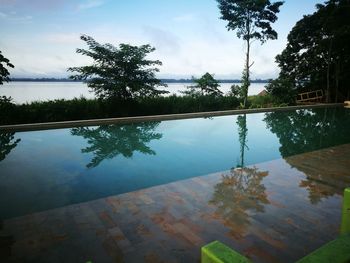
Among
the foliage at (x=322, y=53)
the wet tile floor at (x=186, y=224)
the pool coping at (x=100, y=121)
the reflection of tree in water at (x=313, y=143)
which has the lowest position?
the wet tile floor at (x=186, y=224)

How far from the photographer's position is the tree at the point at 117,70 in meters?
14.3

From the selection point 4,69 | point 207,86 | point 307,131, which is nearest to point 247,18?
point 207,86

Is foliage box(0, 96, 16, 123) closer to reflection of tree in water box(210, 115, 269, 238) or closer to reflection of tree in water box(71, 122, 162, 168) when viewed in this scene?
reflection of tree in water box(71, 122, 162, 168)

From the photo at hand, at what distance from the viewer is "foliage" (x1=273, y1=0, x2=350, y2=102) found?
21969mm

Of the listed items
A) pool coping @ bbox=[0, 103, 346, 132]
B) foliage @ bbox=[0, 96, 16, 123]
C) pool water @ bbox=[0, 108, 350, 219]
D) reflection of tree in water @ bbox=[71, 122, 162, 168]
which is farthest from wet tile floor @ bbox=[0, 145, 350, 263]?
foliage @ bbox=[0, 96, 16, 123]

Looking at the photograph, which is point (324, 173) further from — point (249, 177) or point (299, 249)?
point (299, 249)

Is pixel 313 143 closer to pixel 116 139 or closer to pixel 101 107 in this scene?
pixel 116 139

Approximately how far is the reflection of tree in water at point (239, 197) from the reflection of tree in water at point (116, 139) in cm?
376

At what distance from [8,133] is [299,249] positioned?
38.2 ft

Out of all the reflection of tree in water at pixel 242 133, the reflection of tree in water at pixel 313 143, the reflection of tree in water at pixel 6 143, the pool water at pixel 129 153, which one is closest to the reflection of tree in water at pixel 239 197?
the reflection of tree in water at pixel 313 143

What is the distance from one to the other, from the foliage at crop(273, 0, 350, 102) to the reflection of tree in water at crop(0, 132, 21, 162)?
2059cm

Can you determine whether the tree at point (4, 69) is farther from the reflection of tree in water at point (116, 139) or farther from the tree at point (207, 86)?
the tree at point (207, 86)

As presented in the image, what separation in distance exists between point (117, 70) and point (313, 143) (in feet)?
35.2

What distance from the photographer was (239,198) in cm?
488
